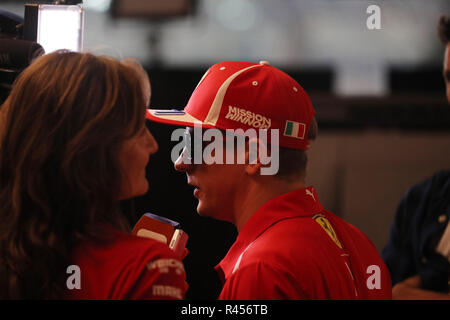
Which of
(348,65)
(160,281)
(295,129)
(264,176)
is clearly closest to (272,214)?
(264,176)

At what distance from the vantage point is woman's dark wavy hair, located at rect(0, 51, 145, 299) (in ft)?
3.26

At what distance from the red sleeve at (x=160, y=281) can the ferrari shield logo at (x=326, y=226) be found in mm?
473

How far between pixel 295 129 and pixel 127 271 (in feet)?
2.25

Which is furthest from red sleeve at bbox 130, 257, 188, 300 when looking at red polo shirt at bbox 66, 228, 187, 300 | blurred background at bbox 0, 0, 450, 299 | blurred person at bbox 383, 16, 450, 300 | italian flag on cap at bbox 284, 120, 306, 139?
blurred background at bbox 0, 0, 450, 299

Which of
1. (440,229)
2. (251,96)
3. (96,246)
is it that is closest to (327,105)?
(440,229)

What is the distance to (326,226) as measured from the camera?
138cm

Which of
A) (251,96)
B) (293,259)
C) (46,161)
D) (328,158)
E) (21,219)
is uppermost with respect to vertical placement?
(251,96)

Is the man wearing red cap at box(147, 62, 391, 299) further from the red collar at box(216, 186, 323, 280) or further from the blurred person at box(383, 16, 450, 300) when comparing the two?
the blurred person at box(383, 16, 450, 300)

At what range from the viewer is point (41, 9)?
144cm

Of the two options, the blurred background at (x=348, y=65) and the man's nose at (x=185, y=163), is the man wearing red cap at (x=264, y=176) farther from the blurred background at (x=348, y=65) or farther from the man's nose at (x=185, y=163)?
the blurred background at (x=348, y=65)

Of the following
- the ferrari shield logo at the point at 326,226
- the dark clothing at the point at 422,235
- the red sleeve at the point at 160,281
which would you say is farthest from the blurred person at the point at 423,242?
the red sleeve at the point at 160,281
